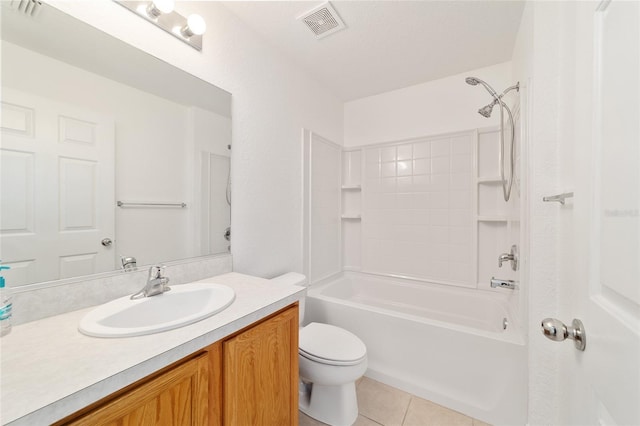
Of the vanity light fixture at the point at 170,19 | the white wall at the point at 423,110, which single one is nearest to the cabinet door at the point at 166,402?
the vanity light fixture at the point at 170,19

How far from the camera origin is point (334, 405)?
1.38m

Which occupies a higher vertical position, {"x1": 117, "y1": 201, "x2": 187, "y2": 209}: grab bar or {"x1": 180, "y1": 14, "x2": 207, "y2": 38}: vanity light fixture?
{"x1": 180, "y1": 14, "x2": 207, "y2": 38}: vanity light fixture

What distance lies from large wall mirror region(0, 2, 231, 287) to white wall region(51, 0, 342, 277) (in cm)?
10

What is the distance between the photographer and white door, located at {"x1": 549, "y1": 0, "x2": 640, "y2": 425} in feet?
1.28

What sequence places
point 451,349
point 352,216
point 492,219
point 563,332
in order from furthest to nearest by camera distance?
1. point 352,216
2. point 492,219
3. point 451,349
4. point 563,332

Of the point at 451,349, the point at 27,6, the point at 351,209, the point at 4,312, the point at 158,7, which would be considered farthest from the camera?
the point at 351,209

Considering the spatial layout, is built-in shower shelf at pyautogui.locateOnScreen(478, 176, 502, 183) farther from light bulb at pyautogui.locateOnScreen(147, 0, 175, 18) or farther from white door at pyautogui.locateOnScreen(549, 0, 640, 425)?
light bulb at pyautogui.locateOnScreen(147, 0, 175, 18)

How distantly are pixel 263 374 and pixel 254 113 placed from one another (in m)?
1.52

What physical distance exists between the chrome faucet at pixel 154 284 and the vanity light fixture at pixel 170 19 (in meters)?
1.14

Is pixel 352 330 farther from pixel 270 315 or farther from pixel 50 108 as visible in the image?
pixel 50 108

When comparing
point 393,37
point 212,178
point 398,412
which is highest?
point 393,37

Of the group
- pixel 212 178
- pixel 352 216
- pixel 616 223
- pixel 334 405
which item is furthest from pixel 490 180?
pixel 212 178

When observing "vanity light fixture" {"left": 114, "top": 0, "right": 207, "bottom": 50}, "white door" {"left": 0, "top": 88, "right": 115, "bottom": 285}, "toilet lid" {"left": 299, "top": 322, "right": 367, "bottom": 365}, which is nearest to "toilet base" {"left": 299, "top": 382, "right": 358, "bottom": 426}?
"toilet lid" {"left": 299, "top": 322, "right": 367, "bottom": 365}

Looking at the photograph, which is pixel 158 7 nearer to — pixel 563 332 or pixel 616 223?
pixel 616 223
